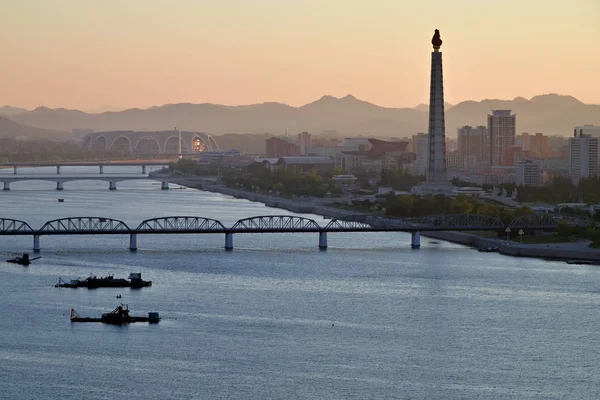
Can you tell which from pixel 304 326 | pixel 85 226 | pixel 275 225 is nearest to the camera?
pixel 304 326

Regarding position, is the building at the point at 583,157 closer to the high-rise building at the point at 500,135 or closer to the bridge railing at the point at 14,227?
the high-rise building at the point at 500,135

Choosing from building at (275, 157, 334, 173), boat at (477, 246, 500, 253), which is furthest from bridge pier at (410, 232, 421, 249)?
building at (275, 157, 334, 173)

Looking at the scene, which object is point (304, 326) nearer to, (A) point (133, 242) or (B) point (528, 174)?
(A) point (133, 242)

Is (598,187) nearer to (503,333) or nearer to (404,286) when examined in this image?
(404,286)

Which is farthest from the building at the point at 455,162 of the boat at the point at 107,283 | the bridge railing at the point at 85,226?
the boat at the point at 107,283

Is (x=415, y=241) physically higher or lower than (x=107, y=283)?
higher

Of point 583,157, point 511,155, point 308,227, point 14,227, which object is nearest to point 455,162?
point 511,155
